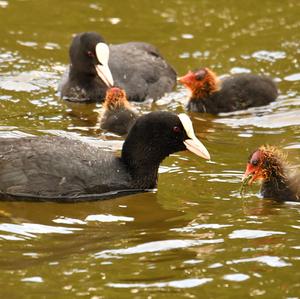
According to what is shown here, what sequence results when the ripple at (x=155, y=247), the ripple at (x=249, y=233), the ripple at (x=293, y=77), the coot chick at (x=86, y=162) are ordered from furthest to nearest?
the ripple at (x=293, y=77) < the coot chick at (x=86, y=162) < the ripple at (x=249, y=233) < the ripple at (x=155, y=247)

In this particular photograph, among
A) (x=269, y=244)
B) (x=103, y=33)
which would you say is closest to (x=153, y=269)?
(x=269, y=244)

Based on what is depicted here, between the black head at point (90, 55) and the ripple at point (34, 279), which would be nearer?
the ripple at point (34, 279)

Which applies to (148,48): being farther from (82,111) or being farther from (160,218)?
(160,218)

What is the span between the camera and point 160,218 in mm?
8047

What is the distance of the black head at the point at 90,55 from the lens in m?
12.2

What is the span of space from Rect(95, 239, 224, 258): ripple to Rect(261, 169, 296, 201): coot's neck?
1.36 metres

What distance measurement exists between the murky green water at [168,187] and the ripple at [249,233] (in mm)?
15

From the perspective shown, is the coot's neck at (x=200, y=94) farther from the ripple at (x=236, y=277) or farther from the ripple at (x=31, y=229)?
the ripple at (x=236, y=277)

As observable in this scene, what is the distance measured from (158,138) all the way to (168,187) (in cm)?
46

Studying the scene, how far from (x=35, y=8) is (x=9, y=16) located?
20.4 inches

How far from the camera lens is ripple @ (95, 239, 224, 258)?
705 cm

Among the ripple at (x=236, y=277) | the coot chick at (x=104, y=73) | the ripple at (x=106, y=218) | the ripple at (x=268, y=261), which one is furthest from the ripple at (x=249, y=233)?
the coot chick at (x=104, y=73)

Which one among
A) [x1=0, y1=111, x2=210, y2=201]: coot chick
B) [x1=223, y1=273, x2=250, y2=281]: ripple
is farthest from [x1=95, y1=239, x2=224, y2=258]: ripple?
[x1=0, y1=111, x2=210, y2=201]: coot chick

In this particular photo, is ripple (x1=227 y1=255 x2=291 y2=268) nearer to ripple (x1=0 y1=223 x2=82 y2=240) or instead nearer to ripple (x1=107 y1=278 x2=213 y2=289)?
ripple (x1=107 y1=278 x2=213 y2=289)
